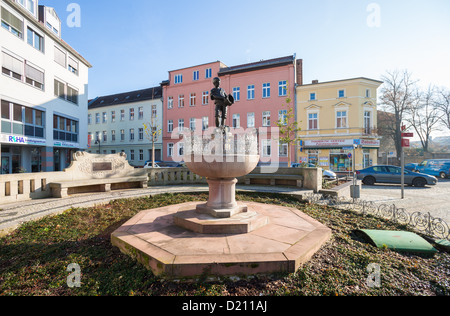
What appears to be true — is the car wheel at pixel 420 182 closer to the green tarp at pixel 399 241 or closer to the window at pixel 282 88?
the green tarp at pixel 399 241

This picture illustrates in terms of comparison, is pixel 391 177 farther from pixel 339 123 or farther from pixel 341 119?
pixel 341 119

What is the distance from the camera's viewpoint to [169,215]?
17.9 ft

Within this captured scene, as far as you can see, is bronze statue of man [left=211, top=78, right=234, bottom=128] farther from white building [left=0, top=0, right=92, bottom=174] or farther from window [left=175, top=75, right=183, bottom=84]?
window [left=175, top=75, right=183, bottom=84]

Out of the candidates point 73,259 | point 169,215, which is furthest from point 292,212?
point 73,259

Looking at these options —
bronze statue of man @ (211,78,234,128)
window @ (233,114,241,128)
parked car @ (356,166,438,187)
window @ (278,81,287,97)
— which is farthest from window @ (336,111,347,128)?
bronze statue of man @ (211,78,234,128)

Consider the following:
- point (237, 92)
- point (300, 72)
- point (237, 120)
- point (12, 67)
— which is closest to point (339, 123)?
point (300, 72)

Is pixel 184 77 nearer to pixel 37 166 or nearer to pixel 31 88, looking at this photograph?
pixel 31 88

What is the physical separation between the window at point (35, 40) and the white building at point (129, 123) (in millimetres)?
14901

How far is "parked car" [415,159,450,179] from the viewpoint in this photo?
20.5 m

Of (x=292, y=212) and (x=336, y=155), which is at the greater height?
(x=336, y=155)

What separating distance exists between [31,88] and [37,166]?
6.50m

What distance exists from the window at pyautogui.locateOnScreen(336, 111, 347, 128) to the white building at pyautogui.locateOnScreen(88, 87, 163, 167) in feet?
79.5

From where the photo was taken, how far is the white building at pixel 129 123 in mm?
33875

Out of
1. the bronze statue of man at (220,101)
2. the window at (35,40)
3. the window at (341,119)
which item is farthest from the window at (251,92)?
the bronze statue of man at (220,101)
